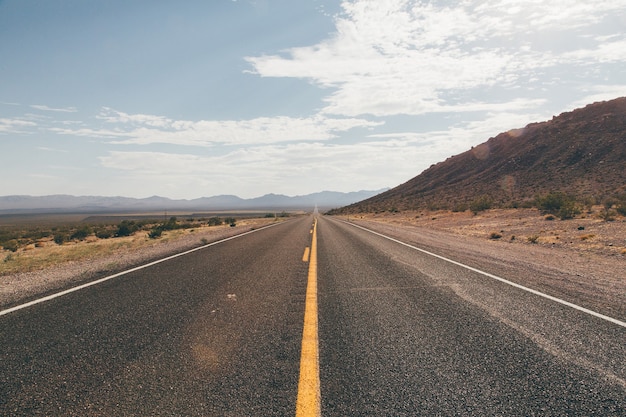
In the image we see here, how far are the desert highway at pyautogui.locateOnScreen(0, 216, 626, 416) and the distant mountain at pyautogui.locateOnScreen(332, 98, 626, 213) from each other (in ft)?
117

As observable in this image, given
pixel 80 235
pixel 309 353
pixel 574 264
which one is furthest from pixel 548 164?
pixel 80 235

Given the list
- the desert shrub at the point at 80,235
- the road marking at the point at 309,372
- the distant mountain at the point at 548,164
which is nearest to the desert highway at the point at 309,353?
the road marking at the point at 309,372

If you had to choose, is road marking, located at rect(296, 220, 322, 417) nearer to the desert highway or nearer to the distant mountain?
the desert highway

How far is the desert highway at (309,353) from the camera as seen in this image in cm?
240

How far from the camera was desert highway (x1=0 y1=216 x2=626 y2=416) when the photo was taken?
2.40 m

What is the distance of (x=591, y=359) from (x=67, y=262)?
1233cm

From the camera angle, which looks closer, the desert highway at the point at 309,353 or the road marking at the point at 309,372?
the road marking at the point at 309,372

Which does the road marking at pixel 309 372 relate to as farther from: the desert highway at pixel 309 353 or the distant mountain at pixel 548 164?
the distant mountain at pixel 548 164


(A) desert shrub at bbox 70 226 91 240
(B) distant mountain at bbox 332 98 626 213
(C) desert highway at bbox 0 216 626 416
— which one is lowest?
(A) desert shrub at bbox 70 226 91 240

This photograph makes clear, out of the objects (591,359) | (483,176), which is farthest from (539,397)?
(483,176)

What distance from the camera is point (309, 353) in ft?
10.4

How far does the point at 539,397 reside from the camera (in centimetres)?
246

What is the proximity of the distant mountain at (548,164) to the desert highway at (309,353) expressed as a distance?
117 feet

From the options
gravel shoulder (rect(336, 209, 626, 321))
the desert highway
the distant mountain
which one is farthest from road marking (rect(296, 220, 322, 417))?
the distant mountain
